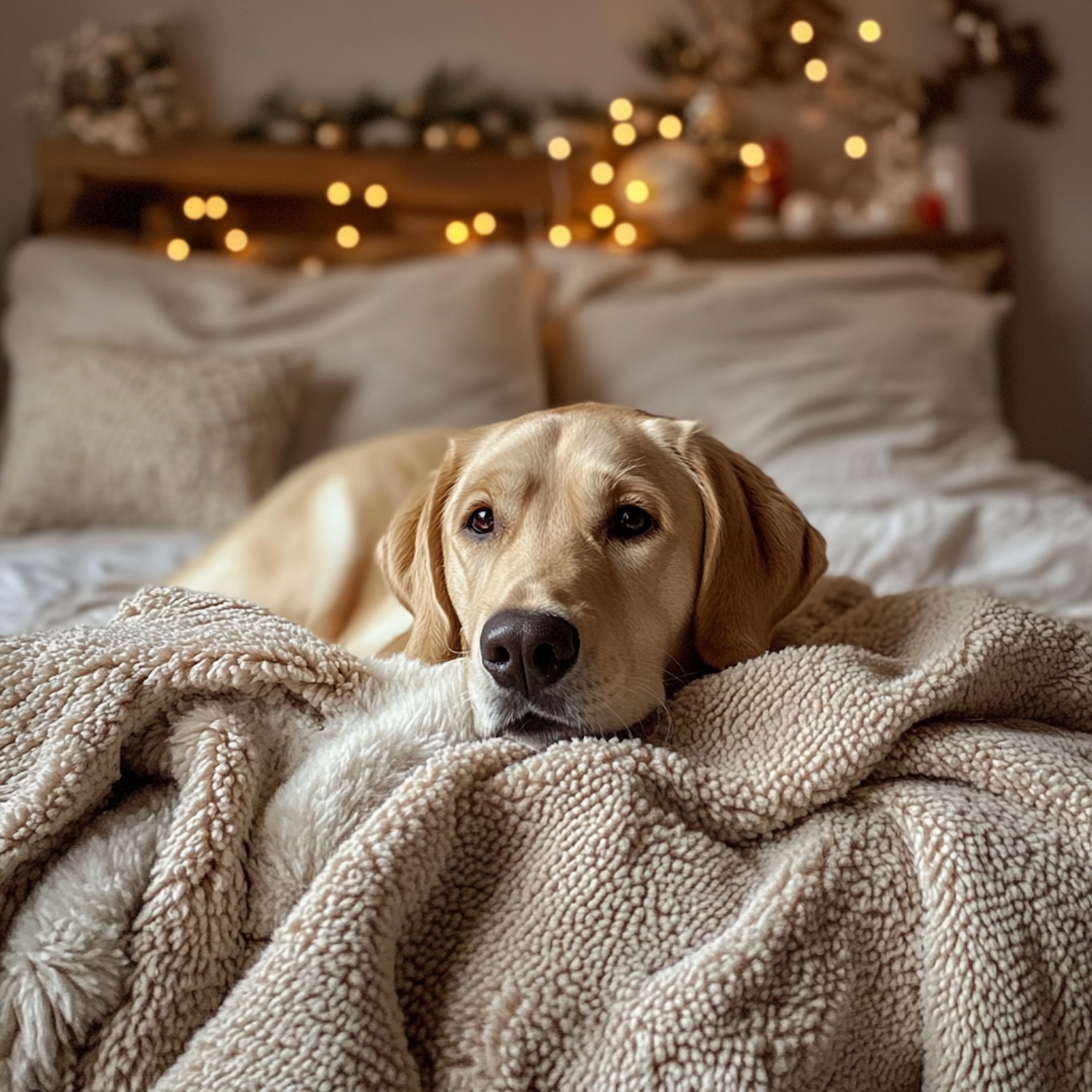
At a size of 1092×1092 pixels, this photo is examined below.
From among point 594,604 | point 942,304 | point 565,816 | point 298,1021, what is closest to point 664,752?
point 565,816

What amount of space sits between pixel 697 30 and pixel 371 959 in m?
4.57

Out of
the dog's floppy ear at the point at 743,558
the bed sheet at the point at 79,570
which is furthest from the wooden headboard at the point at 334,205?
the dog's floppy ear at the point at 743,558

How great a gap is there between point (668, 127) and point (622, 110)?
0.66 feet

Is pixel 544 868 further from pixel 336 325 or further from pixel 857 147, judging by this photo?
pixel 857 147

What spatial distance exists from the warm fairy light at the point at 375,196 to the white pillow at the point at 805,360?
74 cm

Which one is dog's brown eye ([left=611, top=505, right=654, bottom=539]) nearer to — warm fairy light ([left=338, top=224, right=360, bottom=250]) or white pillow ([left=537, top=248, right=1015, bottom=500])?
white pillow ([left=537, top=248, right=1015, bottom=500])

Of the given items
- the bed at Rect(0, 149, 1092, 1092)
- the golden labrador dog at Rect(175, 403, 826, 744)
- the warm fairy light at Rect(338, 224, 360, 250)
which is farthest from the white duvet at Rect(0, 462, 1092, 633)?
the warm fairy light at Rect(338, 224, 360, 250)

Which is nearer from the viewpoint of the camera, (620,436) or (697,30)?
(620,436)

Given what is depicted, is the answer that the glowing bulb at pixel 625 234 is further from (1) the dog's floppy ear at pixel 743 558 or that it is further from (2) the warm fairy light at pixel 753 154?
(1) the dog's floppy ear at pixel 743 558

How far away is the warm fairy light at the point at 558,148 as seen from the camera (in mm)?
4223

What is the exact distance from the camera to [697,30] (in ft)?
15.1

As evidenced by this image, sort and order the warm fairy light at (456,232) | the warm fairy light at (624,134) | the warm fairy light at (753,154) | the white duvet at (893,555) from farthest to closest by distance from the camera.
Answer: the warm fairy light at (753,154)
the warm fairy light at (624,134)
the warm fairy light at (456,232)
the white duvet at (893,555)

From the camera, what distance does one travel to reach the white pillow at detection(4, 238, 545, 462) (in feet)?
10.6

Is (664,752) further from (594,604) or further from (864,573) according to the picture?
(864,573)
